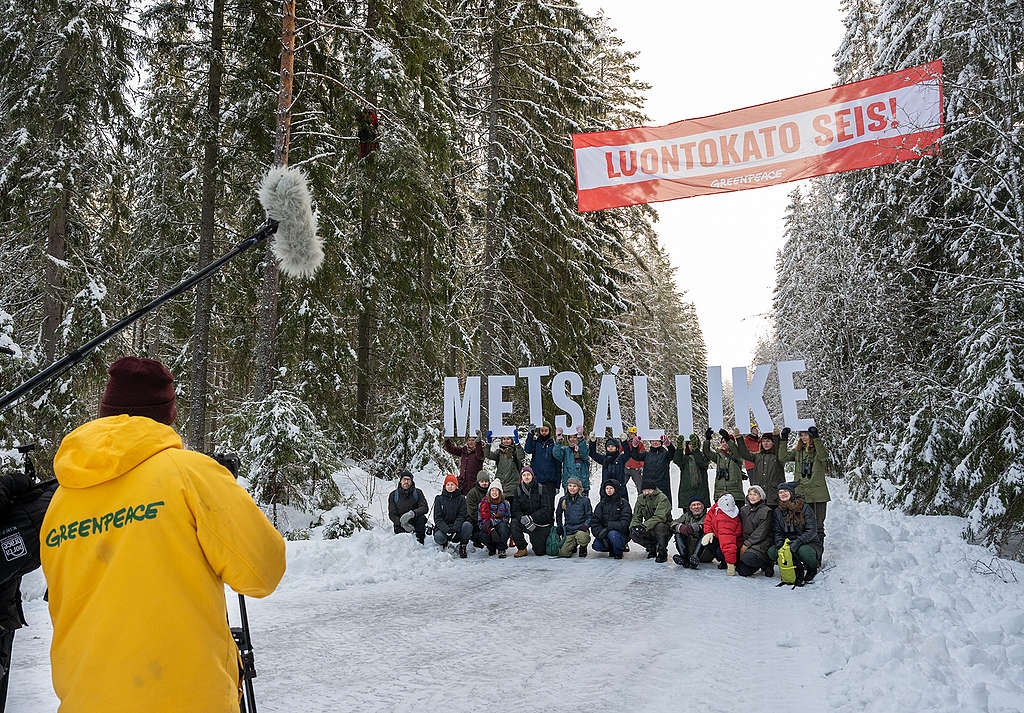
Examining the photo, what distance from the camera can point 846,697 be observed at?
4.73 m

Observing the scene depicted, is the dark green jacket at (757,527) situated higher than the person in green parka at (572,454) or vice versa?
the person in green parka at (572,454)

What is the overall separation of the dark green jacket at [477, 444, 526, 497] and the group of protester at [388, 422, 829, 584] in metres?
0.02

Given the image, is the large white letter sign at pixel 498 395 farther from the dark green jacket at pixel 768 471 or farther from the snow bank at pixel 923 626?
the snow bank at pixel 923 626

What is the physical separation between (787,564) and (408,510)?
5472mm

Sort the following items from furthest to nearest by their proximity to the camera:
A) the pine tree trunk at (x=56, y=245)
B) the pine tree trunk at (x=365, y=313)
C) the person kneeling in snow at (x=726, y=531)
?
the pine tree trunk at (x=365, y=313) → the pine tree trunk at (x=56, y=245) → the person kneeling in snow at (x=726, y=531)

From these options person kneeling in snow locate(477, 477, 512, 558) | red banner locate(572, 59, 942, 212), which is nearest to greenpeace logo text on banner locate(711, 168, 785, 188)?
red banner locate(572, 59, 942, 212)

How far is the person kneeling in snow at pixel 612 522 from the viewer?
424 inches

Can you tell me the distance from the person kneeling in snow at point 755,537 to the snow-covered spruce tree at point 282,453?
6284 millimetres

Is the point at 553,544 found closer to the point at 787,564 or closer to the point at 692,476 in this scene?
the point at 692,476

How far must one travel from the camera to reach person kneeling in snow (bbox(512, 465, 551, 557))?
11.0m

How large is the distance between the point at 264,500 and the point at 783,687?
27.4 ft

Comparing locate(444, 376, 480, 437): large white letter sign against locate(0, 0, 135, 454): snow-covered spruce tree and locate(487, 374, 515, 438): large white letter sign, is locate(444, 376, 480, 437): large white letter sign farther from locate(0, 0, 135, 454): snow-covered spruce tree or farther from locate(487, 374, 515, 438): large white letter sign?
locate(0, 0, 135, 454): snow-covered spruce tree

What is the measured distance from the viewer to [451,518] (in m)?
10.9

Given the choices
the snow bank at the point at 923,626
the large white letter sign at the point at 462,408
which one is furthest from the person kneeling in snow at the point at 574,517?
the snow bank at the point at 923,626
